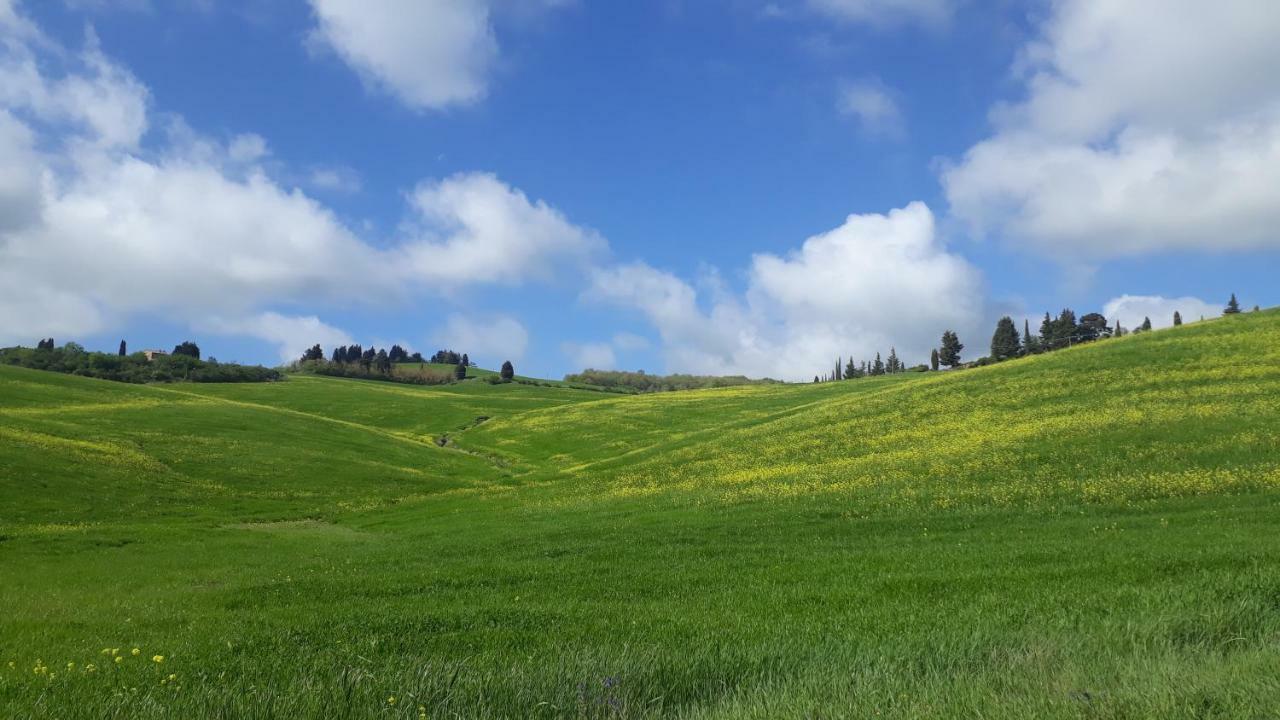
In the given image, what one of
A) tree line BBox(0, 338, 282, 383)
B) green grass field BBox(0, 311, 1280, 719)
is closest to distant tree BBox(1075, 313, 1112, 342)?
green grass field BBox(0, 311, 1280, 719)

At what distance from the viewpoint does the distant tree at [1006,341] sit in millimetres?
157000

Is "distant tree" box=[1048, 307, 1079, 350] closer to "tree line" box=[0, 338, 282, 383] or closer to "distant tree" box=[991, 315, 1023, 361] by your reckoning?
"distant tree" box=[991, 315, 1023, 361]

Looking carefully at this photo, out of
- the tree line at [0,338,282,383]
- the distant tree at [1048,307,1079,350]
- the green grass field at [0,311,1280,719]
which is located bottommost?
the green grass field at [0,311,1280,719]

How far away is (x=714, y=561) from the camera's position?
19.3 metres

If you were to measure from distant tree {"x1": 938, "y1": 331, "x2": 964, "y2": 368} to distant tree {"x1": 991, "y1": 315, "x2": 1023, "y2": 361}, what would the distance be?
14158 mm

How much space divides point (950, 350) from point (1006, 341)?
58.1ft

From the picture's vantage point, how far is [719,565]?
60.1ft

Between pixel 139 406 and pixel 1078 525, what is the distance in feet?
280

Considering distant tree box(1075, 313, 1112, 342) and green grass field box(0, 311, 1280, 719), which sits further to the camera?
distant tree box(1075, 313, 1112, 342)

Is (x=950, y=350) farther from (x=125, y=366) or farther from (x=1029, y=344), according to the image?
(x=125, y=366)

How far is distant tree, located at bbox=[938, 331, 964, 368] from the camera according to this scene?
174 metres

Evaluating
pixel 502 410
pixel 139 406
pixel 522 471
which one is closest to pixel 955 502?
pixel 522 471

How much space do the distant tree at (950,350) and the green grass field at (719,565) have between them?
113153 millimetres

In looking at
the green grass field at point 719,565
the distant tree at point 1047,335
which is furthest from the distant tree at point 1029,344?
the green grass field at point 719,565
